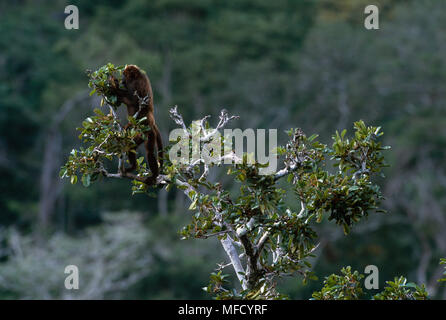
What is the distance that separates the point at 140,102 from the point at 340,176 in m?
1.35

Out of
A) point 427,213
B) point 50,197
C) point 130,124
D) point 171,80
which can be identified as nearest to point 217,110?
point 171,80

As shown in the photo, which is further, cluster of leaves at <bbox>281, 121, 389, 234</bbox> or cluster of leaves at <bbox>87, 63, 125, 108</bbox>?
cluster of leaves at <bbox>87, 63, 125, 108</bbox>

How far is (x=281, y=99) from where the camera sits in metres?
21.5

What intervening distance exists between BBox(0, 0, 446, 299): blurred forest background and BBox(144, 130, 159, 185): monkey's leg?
12126mm

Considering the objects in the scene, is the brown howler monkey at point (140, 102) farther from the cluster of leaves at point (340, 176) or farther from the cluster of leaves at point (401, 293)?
the cluster of leaves at point (401, 293)

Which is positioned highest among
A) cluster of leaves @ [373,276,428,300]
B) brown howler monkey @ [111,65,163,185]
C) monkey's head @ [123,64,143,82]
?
monkey's head @ [123,64,143,82]

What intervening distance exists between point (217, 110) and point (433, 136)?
7023 mm

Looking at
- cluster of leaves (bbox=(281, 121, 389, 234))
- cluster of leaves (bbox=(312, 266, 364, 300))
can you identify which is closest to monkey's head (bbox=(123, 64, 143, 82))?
cluster of leaves (bbox=(281, 121, 389, 234))

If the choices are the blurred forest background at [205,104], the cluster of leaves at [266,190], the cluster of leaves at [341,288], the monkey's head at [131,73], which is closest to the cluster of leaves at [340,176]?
the cluster of leaves at [266,190]

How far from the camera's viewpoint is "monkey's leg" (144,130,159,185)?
13.1 ft

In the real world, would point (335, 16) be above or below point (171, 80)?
above

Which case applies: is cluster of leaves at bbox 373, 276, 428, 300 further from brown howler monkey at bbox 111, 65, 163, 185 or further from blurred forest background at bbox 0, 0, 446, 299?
blurred forest background at bbox 0, 0, 446, 299

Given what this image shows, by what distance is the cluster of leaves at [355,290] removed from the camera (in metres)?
3.91
